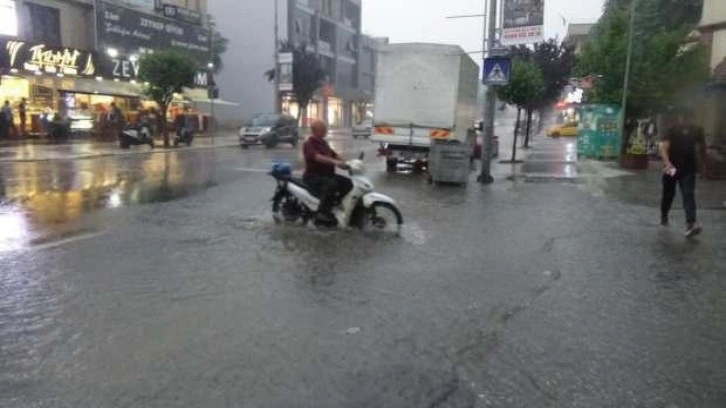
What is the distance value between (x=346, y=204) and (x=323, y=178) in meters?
0.51

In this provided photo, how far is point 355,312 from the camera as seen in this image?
5777 mm

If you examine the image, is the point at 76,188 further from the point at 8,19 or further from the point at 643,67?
the point at 8,19

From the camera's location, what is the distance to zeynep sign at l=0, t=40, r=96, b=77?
1145 inches

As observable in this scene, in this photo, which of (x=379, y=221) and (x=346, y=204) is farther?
(x=379, y=221)

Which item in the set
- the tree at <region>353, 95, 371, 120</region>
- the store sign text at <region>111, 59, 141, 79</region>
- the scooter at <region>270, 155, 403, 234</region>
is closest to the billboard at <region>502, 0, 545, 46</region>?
the scooter at <region>270, 155, 403, 234</region>

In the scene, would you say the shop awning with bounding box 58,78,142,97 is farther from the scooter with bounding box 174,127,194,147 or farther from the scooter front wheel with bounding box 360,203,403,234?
the scooter front wheel with bounding box 360,203,403,234

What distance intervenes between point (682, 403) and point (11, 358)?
419cm

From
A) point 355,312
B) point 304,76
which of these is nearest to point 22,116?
point 304,76

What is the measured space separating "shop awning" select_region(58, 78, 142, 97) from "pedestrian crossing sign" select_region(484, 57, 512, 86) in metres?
23.6

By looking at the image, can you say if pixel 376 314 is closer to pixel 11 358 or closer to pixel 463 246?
pixel 11 358

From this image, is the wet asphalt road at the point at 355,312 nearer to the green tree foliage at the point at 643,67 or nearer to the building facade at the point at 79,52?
the green tree foliage at the point at 643,67

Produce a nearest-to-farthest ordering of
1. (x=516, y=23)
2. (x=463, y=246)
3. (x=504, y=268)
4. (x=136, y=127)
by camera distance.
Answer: (x=504, y=268)
(x=463, y=246)
(x=516, y=23)
(x=136, y=127)

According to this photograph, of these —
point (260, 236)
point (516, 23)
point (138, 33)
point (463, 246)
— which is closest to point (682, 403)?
point (463, 246)

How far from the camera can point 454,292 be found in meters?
6.49
